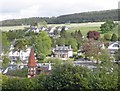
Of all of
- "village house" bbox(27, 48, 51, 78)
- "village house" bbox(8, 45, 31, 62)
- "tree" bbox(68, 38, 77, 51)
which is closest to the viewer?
"village house" bbox(27, 48, 51, 78)

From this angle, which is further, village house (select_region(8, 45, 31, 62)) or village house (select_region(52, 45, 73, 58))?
→ village house (select_region(52, 45, 73, 58))

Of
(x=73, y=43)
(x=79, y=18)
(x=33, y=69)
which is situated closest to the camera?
(x=33, y=69)

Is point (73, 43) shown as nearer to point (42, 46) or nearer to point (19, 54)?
point (42, 46)

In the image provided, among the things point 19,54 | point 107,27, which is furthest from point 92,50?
point 107,27

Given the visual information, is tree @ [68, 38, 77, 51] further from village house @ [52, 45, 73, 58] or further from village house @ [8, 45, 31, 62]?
village house @ [8, 45, 31, 62]

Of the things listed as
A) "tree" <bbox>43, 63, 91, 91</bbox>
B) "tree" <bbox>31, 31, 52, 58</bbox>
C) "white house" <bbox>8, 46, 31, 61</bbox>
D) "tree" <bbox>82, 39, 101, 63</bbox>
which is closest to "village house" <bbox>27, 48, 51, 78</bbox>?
"tree" <bbox>43, 63, 91, 91</bbox>

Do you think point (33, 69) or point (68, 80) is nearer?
point (68, 80)

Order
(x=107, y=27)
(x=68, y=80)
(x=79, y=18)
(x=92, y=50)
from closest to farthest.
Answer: (x=68, y=80) < (x=92, y=50) < (x=107, y=27) < (x=79, y=18)

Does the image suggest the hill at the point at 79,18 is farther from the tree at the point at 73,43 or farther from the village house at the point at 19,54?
the village house at the point at 19,54

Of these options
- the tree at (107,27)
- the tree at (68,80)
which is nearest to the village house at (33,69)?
the tree at (68,80)

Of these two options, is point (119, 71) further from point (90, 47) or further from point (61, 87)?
point (90, 47)

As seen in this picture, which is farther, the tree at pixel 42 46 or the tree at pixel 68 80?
the tree at pixel 42 46

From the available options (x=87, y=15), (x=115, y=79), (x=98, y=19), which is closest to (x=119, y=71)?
(x=115, y=79)

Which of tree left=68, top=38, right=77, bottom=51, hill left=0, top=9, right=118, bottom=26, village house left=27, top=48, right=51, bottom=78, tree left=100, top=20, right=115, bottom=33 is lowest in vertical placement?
village house left=27, top=48, right=51, bottom=78
